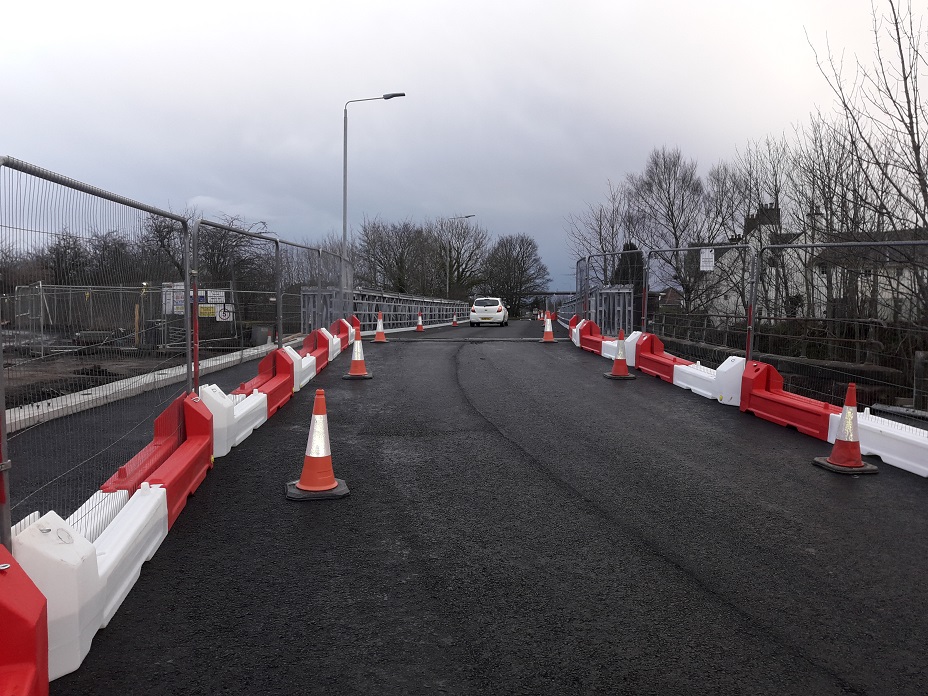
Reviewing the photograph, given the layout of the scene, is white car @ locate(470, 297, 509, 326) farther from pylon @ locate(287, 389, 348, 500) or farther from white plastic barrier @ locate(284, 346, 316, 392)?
pylon @ locate(287, 389, 348, 500)

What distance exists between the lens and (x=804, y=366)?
9781 mm

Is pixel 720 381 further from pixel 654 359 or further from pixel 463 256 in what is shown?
pixel 463 256

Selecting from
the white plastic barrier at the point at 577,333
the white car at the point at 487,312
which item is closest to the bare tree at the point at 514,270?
the white car at the point at 487,312

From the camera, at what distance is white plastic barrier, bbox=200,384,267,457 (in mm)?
6062

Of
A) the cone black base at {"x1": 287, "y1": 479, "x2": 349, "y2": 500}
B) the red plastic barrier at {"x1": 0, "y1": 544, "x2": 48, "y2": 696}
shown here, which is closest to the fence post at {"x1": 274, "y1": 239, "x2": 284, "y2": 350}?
the cone black base at {"x1": 287, "y1": 479, "x2": 349, "y2": 500}

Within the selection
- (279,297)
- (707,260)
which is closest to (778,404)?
(707,260)

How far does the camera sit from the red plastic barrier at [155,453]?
416 cm

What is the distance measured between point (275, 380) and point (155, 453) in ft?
13.3

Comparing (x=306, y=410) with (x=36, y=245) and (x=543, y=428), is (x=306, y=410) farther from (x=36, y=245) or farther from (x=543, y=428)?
(x=36, y=245)

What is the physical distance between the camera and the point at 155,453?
4.79m

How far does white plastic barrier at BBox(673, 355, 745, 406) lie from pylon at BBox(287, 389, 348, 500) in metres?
5.81

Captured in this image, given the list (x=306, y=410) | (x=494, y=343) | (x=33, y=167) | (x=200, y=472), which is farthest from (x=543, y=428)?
(x=494, y=343)

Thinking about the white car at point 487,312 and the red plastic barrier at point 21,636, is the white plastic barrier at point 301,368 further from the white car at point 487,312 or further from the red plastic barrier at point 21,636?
the white car at point 487,312

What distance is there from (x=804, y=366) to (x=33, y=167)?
31.8 ft
